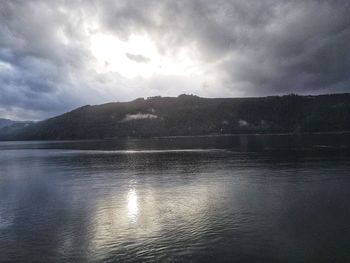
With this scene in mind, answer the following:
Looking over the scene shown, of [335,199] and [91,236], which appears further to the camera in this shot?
[335,199]

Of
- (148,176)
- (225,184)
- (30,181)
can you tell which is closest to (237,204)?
(225,184)

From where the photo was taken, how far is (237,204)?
2157 inches

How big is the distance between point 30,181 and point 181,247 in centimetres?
7030

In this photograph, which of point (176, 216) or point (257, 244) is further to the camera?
point (176, 216)

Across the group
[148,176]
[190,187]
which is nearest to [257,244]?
[190,187]

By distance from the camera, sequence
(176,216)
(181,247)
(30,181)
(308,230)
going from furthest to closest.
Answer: (30,181) → (176,216) → (308,230) → (181,247)

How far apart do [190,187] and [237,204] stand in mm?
19422

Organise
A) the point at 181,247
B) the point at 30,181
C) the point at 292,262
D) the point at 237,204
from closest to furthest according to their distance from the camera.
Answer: the point at 292,262 → the point at 181,247 → the point at 237,204 → the point at 30,181

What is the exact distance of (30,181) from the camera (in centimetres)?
9269

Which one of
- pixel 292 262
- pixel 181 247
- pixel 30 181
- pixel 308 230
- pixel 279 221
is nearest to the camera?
pixel 292 262

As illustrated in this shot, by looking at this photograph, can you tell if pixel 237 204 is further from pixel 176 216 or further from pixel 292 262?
pixel 292 262

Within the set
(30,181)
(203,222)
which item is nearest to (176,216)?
Answer: (203,222)

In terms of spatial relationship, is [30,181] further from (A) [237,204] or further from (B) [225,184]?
(A) [237,204]

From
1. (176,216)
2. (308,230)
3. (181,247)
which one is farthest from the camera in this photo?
(176,216)
